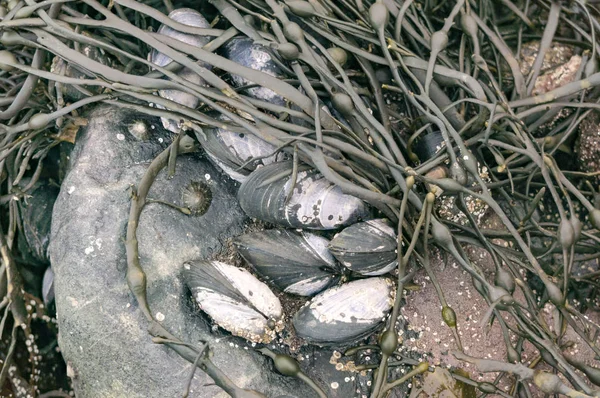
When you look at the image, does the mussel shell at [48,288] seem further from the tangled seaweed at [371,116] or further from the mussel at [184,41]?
the mussel at [184,41]

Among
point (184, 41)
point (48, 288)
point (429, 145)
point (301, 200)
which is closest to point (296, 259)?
point (301, 200)

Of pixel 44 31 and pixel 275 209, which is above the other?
pixel 44 31

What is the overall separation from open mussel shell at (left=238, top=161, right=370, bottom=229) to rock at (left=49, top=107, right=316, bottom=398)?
124 millimetres

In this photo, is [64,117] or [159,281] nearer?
[159,281]

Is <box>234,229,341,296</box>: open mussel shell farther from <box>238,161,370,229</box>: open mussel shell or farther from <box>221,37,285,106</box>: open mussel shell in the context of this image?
<box>221,37,285,106</box>: open mussel shell

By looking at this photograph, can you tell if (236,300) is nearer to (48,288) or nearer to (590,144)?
(48,288)

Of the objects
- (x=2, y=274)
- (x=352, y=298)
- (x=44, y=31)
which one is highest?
(x=44, y=31)

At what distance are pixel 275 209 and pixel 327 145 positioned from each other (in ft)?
0.55

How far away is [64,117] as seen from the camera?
4.41ft

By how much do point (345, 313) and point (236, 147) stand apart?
0.41 m

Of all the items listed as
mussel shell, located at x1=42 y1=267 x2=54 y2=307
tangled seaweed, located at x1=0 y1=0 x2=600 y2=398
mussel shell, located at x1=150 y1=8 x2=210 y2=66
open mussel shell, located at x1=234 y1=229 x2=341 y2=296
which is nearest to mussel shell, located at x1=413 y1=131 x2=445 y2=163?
tangled seaweed, located at x1=0 y1=0 x2=600 y2=398

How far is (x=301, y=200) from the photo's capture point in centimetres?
120

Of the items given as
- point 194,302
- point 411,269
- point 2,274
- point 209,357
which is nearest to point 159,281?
point 194,302

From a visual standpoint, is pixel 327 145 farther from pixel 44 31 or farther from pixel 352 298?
pixel 44 31
